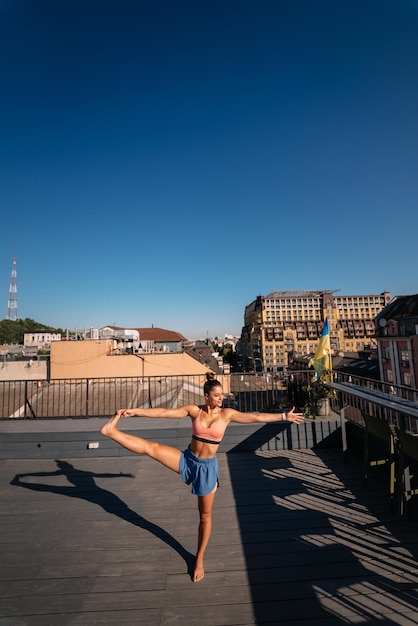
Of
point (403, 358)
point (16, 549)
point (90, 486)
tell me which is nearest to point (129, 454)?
point (90, 486)

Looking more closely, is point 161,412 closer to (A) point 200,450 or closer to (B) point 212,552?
(A) point 200,450

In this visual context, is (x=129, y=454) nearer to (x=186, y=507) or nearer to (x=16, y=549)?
(x=186, y=507)

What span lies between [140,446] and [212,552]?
1285mm

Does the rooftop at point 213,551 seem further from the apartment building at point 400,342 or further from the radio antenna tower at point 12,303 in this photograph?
the radio antenna tower at point 12,303

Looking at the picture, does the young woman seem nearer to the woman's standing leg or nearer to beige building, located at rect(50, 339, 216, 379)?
the woman's standing leg

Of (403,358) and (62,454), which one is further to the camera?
(403,358)

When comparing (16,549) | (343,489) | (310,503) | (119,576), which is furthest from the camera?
(343,489)

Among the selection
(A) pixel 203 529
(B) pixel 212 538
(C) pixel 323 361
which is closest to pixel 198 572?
(A) pixel 203 529

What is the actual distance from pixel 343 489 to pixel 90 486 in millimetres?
3364

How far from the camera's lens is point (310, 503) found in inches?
138

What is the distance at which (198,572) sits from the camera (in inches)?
93.3

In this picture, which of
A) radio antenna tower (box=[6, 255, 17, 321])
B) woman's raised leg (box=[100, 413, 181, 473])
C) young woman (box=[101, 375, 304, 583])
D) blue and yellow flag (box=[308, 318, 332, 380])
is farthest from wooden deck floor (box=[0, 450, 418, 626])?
radio antenna tower (box=[6, 255, 17, 321])

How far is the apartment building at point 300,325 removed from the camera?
308 feet

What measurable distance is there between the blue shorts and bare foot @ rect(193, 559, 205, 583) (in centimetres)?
56
